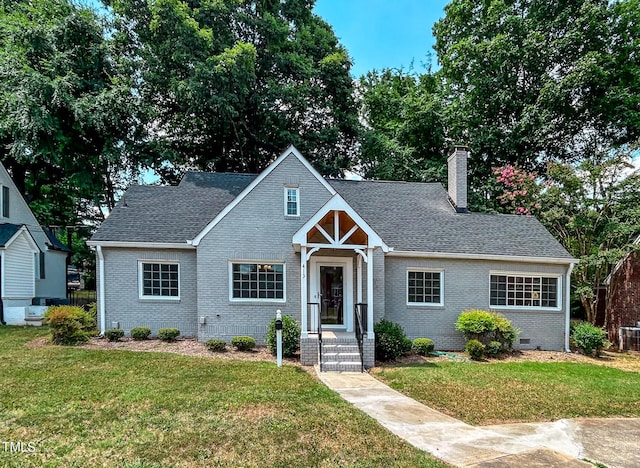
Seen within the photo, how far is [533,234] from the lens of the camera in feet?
44.2

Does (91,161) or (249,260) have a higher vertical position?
(91,161)

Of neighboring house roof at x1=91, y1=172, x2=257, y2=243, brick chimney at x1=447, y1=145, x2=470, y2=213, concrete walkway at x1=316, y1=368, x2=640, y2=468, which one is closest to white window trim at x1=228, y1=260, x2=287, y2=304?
neighboring house roof at x1=91, y1=172, x2=257, y2=243

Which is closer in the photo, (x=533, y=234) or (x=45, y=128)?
(x=533, y=234)

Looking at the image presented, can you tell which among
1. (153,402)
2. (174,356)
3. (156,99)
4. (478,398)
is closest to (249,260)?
(174,356)

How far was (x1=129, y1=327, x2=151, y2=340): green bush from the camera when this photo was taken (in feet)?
36.0

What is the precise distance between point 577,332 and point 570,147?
14772 mm

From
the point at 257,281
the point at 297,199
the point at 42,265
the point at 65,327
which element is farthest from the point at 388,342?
the point at 42,265

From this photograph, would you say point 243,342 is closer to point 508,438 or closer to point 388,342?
point 388,342

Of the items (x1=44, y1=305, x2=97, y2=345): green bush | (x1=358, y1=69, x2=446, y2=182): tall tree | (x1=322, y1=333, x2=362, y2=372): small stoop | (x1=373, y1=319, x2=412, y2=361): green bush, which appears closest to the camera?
(x1=322, y1=333, x2=362, y2=372): small stoop

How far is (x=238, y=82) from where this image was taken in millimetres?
18281

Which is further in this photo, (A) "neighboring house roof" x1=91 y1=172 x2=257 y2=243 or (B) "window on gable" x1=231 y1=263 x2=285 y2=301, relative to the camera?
(A) "neighboring house roof" x1=91 y1=172 x2=257 y2=243

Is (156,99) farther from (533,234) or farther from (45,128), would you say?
(533,234)

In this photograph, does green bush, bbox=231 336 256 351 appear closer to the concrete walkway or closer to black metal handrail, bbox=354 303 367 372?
black metal handrail, bbox=354 303 367 372

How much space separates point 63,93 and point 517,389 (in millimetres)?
21614
